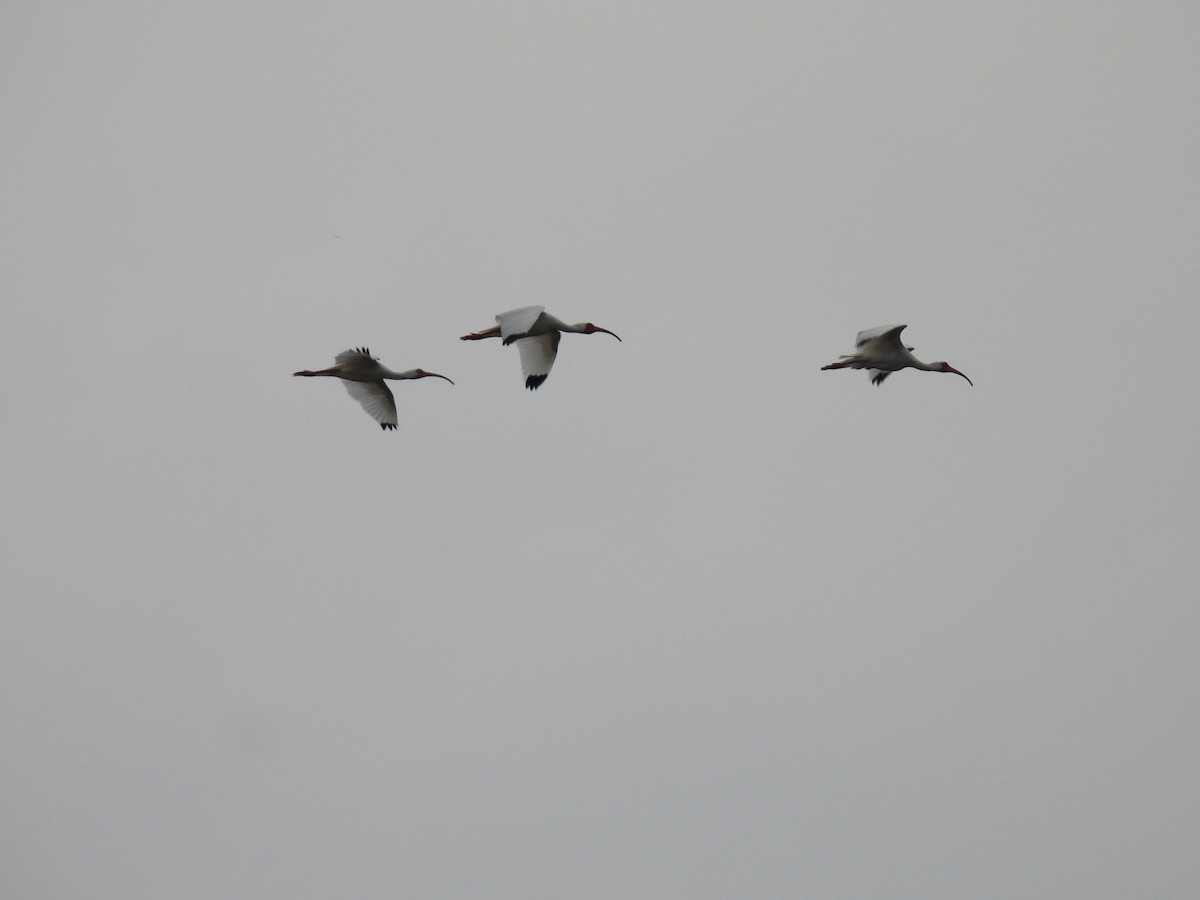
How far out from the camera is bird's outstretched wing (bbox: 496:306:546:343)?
100 feet

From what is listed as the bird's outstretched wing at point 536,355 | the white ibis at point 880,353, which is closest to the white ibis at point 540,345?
the bird's outstretched wing at point 536,355

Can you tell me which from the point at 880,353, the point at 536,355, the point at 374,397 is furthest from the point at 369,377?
the point at 880,353

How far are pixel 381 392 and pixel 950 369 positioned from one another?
419 inches

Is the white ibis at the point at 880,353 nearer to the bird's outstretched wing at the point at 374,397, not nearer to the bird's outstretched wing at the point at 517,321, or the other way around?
the bird's outstretched wing at the point at 517,321

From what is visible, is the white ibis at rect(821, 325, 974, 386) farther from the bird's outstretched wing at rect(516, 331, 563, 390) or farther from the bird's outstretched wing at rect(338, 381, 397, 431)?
the bird's outstretched wing at rect(338, 381, 397, 431)

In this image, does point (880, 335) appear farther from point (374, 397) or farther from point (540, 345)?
point (374, 397)

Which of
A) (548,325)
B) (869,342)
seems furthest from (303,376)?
(869,342)

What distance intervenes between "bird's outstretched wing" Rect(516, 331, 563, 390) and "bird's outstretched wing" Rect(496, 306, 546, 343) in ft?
11.1

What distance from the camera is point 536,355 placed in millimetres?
35094

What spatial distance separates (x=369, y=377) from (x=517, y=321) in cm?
473

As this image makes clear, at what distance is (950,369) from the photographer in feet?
113

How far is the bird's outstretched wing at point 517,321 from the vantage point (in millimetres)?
30484

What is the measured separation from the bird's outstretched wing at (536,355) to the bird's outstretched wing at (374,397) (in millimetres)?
A: 2611

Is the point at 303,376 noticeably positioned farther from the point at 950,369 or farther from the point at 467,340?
the point at 950,369
